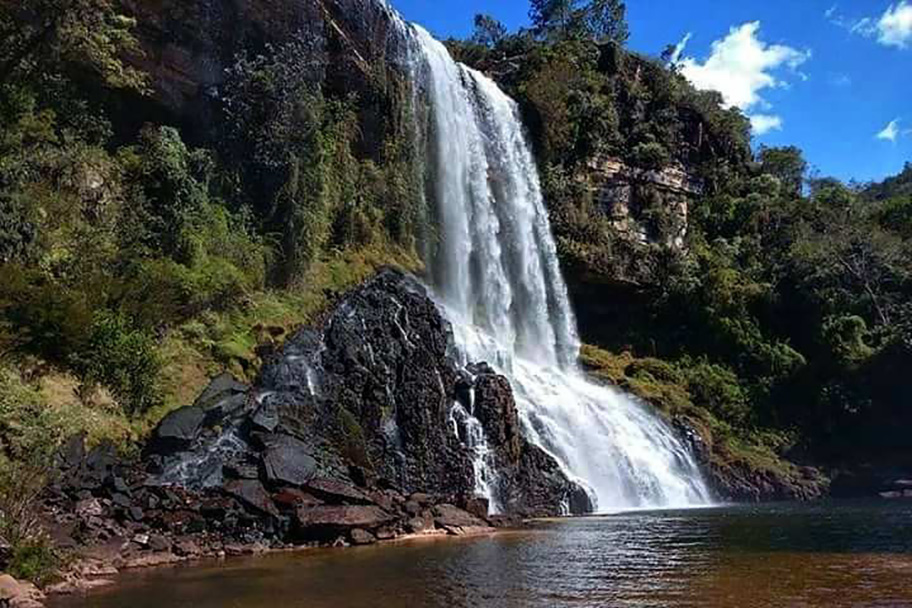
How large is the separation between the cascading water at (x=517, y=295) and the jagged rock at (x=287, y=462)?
9.86 metres

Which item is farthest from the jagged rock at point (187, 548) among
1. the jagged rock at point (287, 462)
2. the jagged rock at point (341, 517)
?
the jagged rock at point (287, 462)

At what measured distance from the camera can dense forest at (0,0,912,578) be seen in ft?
60.2

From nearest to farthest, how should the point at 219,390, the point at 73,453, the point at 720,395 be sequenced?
the point at 73,453, the point at 219,390, the point at 720,395

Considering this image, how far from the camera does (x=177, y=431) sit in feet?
58.1

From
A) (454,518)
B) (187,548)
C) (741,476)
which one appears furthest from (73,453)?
(741,476)

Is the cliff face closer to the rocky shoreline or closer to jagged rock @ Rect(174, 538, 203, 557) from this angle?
the rocky shoreline

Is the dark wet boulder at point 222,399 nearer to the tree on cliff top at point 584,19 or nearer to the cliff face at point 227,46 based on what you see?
the cliff face at point 227,46

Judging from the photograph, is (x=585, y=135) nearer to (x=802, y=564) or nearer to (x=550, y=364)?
(x=550, y=364)

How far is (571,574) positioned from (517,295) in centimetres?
2443

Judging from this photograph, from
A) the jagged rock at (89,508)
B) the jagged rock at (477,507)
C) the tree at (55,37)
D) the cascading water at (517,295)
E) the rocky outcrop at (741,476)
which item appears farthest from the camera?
the rocky outcrop at (741,476)

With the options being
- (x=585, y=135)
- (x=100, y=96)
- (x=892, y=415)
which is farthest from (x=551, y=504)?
(x=585, y=135)

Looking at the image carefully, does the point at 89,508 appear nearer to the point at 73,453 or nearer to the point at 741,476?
the point at 73,453

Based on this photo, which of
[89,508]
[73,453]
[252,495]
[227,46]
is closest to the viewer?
[89,508]

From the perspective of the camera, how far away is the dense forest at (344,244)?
60.2 ft
